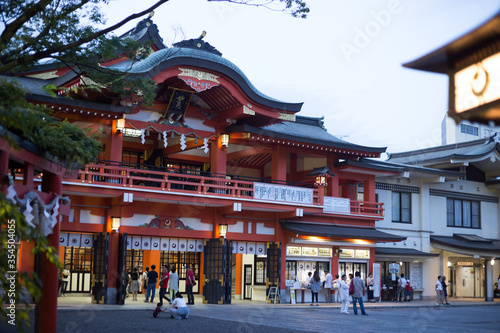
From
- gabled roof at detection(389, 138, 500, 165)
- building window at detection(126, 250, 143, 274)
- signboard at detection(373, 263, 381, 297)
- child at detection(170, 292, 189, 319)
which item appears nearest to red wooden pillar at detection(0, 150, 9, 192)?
child at detection(170, 292, 189, 319)

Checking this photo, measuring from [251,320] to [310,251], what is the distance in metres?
11.0

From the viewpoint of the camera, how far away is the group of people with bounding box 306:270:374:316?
22.4m

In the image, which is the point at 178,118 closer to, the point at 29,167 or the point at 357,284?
the point at 357,284

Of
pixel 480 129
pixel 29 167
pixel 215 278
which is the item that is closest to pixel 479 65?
pixel 29 167

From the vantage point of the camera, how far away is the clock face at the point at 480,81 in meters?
5.61

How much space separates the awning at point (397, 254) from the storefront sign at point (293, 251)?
17.8 feet

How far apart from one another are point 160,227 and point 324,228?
28.1 ft

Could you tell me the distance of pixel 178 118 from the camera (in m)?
26.1

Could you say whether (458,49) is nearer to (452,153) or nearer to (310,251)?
(310,251)

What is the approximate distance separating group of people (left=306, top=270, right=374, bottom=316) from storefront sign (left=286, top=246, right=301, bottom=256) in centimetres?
114

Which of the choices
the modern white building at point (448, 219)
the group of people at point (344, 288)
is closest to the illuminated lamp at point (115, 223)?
the group of people at point (344, 288)

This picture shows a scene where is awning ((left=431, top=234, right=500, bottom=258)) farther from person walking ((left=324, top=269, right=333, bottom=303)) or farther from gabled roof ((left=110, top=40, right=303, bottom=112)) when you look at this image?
gabled roof ((left=110, top=40, right=303, bottom=112))

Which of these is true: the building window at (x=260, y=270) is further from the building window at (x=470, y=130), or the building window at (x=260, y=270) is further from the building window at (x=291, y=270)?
the building window at (x=470, y=130)

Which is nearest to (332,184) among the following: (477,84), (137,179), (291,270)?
(291,270)
